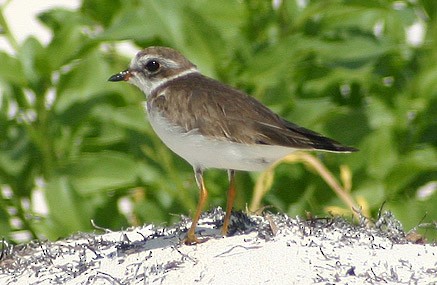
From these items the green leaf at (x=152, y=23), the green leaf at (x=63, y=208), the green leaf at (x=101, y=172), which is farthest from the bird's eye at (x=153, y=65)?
the green leaf at (x=63, y=208)

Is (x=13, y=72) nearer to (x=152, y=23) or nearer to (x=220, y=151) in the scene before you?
(x=152, y=23)

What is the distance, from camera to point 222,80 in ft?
25.3

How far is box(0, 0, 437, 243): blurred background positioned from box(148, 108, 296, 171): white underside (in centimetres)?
199

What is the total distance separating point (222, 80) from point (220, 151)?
90.7 inches

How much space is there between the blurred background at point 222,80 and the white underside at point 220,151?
199cm

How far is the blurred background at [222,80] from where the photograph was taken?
7.66m

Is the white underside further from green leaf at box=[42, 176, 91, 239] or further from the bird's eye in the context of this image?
green leaf at box=[42, 176, 91, 239]

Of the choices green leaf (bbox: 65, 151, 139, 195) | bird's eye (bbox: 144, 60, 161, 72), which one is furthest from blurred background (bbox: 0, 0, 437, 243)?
bird's eye (bbox: 144, 60, 161, 72)

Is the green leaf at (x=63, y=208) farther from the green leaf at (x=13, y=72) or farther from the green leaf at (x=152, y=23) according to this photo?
the green leaf at (x=152, y=23)

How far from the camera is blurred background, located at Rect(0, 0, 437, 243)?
766 centimetres

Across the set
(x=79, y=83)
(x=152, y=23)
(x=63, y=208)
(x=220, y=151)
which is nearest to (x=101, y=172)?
(x=63, y=208)

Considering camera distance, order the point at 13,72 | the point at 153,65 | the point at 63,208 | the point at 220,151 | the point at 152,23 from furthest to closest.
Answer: the point at 13,72 → the point at 63,208 → the point at 152,23 → the point at 153,65 → the point at 220,151

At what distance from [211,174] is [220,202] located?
245mm

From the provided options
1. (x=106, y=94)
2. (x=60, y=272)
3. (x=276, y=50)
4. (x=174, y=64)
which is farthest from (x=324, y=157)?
(x=60, y=272)
